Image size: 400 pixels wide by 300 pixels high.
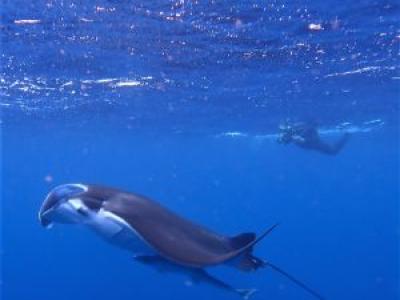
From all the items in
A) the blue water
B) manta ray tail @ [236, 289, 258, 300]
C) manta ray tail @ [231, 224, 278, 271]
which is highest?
the blue water

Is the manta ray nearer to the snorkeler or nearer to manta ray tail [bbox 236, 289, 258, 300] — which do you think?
manta ray tail [bbox 236, 289, 258, 300]

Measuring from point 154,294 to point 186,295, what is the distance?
2.75 meters

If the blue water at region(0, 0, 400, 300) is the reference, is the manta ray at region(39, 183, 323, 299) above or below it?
below

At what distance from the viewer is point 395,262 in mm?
44875

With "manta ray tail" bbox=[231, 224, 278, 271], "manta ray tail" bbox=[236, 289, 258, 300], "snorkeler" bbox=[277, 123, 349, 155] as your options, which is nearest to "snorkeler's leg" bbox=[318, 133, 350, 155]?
"snorkeler" bbox=[277, 123, 349, 155]

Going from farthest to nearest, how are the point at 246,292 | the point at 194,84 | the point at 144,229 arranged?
the point at 194,84
the point at 246,292
the point at 144,229

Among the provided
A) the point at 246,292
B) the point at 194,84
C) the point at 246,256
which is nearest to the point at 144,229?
the point at 246,256

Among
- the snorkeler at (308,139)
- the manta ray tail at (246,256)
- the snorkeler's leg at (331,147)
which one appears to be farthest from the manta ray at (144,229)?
the snorkeler's leg at (331,147)

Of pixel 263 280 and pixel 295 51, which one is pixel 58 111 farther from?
pixel 263 280

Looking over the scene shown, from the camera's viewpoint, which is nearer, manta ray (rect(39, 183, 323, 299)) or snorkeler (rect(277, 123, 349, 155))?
manta ray (rect(39, 183, 323, 299))

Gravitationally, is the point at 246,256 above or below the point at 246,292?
above

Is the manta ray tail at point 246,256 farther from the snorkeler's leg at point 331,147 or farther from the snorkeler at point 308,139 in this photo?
the snorkeler's leg at point 331,147

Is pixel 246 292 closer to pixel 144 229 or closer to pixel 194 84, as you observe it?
pixel 144 229

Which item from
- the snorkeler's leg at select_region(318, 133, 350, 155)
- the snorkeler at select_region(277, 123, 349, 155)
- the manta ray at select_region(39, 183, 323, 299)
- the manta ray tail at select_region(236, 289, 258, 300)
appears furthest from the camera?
the snorkeler's leg at select_region(318, 133, 350, 155)
